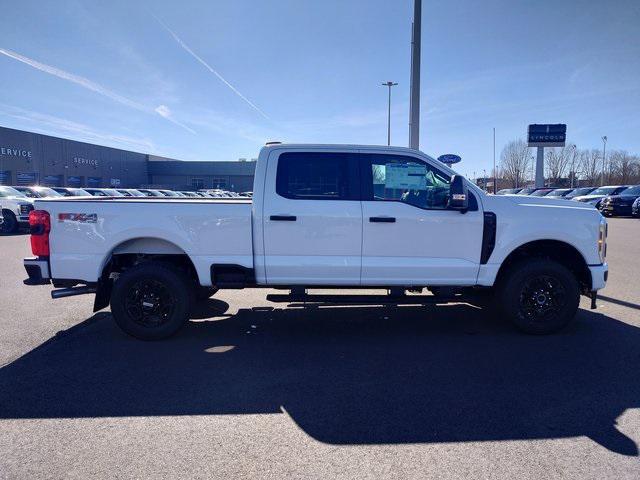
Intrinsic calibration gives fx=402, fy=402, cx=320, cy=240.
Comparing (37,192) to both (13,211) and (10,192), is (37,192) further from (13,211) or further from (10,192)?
(13,211)

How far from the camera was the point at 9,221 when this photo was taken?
16.8 metres

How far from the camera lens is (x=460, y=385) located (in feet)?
12.2

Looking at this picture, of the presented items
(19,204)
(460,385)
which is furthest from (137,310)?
(19,204)

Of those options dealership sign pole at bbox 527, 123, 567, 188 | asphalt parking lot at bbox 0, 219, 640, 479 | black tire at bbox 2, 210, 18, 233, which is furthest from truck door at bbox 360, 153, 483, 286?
dealership sign pole at bbox 527, 123, 567, 188

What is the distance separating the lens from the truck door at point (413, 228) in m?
4.73

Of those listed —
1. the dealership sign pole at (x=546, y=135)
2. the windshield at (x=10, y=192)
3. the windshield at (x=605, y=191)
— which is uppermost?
the dealership sign pole at (x=546, y=135)

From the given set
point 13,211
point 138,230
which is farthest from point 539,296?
point 13,211

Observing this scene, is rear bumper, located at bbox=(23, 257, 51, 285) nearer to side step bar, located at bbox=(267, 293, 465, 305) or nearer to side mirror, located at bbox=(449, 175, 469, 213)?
side step bar, located at bbox=(267, 293, 465, 305)

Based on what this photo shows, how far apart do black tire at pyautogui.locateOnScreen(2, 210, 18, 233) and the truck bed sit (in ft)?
50.3

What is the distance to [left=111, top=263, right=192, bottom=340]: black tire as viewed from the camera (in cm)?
473

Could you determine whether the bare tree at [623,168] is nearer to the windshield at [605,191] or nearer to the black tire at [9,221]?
the windshield at [605,191]

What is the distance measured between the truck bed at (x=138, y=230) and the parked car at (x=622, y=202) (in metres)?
26.8

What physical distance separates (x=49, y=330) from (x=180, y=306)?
194 centimetres

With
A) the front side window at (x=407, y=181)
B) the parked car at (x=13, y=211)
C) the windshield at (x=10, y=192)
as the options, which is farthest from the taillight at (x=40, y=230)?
the windshield at (x=10, y=192)
